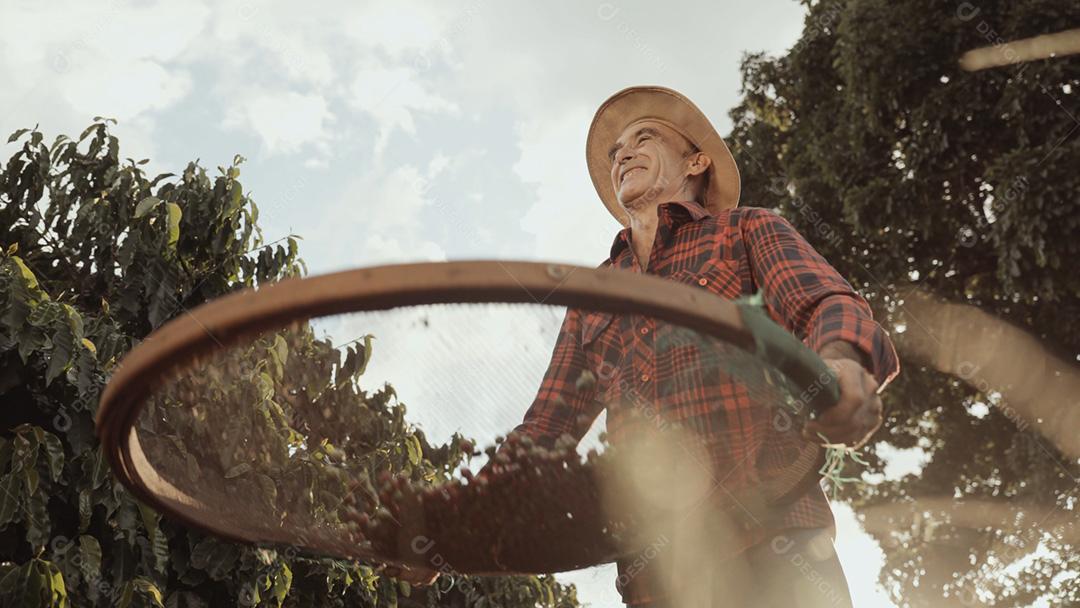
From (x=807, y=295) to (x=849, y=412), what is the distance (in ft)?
1.40

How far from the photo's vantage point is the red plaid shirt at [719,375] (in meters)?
1.91

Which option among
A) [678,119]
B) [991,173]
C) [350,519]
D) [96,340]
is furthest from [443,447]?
[991,173]

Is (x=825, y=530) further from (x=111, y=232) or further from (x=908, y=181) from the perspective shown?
(x=908, y=181)

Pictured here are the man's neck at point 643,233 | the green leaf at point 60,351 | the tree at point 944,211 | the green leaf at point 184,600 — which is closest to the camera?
the man's neck at point 643,233

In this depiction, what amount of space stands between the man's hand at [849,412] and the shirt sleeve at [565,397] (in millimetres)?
534

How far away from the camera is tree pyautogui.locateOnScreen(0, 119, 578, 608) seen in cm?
254

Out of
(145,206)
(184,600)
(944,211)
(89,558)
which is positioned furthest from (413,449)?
Answer: (944,211)

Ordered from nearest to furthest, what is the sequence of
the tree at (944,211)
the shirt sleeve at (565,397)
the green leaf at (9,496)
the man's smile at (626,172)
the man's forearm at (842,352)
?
1. the man's forearm at (842,352)
2. the shirt sleeve at (565,397)
3. the man's smile at (626,172)
4. the green leaf at (9,496)
5. the tree at (944,211)

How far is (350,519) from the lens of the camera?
2025 mm

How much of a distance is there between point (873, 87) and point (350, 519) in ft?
31.0

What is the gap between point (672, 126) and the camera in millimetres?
2871

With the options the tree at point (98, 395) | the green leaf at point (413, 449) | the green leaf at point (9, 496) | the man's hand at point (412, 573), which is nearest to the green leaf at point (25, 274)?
the tree at point (98, 395)

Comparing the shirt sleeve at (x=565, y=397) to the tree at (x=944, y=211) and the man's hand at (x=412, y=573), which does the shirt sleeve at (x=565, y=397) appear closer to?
the man's hand at (x=412, y=573)

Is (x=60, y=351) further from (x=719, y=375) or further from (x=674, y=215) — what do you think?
(x=719, y=375)
